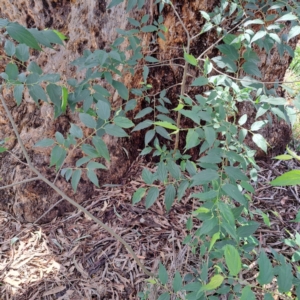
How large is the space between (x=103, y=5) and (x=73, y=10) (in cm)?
14

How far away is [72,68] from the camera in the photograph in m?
1.43

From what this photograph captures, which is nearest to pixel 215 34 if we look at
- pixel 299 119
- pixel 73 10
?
pixel 73 10

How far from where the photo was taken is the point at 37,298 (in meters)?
1.27

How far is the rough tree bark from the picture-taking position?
1376 millimetres

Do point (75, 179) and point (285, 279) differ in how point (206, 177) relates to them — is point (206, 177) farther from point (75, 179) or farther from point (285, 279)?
point (75, 179)

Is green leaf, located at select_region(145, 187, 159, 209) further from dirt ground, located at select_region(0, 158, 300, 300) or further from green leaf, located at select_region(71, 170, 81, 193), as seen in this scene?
dirt ground, located at select_region(0, 158, 300, 300)

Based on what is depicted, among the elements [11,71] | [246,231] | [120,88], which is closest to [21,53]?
[11,71]

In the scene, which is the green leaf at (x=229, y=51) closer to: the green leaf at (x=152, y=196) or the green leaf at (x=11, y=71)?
the green leaf at (x=152, y=196)

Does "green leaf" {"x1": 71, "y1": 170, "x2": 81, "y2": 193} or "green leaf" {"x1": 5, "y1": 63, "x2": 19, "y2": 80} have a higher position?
"green leaf" {"x1": 5, "y1": 63, "x2": 19, "y2": 80}

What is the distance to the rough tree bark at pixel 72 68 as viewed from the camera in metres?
1.38

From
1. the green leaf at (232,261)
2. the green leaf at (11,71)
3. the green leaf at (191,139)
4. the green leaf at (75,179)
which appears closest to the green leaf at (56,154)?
the green leaf at (75,179)

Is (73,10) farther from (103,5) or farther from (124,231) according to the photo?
(124,231)

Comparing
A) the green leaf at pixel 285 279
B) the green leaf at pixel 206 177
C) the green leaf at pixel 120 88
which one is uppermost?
the green leaf at pixel 120 88

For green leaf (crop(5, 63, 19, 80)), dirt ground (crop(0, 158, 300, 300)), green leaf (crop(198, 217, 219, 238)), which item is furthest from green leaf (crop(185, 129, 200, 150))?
dirt ground (crop(0, 158, 300, 300))
